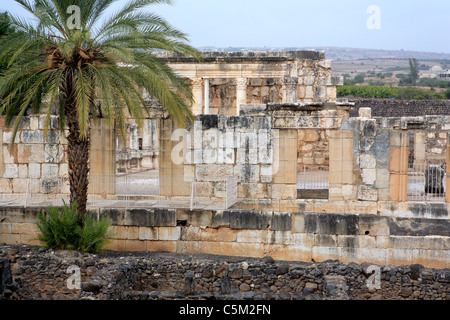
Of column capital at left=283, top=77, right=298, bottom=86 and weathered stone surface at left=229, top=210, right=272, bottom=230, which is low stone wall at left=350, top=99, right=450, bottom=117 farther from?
weathered stone surface at left=229, top=210, right=272, bottom=230

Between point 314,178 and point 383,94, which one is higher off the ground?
point 383,94

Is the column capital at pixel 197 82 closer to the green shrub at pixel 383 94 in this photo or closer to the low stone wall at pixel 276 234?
the low stone wall at pixel 276 234

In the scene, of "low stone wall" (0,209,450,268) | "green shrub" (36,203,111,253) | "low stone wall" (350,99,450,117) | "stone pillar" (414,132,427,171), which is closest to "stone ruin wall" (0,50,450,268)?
"low stone wall" (0,209,450,268)

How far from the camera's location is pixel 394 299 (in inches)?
427

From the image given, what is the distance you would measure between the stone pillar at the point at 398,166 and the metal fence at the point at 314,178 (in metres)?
2.36

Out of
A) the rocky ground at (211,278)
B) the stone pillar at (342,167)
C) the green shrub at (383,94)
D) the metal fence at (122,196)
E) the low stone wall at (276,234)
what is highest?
the green shrub at (383,94)

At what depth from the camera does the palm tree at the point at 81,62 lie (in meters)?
12.1

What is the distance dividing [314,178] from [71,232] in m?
8.96

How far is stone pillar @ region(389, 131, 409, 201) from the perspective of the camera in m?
14.2

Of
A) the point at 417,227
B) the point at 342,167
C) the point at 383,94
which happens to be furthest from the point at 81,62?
the point at 383,94

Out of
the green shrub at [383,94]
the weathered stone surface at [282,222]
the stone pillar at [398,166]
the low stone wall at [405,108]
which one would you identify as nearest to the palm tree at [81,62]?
the weathered stone surface at [282,222]

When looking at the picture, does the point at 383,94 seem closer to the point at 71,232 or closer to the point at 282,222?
the point at 282,222

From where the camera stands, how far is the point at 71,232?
12.3 meters
